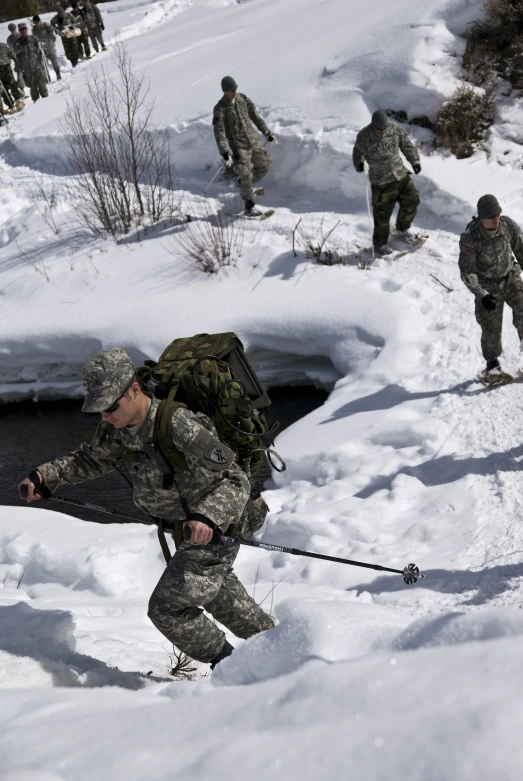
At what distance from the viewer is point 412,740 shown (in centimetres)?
170

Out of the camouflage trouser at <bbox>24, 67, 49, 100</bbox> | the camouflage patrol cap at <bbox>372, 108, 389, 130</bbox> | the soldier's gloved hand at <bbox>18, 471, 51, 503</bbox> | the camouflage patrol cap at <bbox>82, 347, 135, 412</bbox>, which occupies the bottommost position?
the soldier's gloved hand at <bbox>18, 471, 51, 503</bbox>

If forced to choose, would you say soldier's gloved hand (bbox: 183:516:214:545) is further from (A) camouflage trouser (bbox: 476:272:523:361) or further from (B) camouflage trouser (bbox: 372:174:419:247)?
(B) camouflage trouser (bbox: 372:174:419:247)

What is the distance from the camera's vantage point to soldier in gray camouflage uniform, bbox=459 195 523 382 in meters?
6.07

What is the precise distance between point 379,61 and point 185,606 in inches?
425

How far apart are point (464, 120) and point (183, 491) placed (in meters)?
9.40

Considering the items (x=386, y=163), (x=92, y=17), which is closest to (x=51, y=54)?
(x=92, y=17)

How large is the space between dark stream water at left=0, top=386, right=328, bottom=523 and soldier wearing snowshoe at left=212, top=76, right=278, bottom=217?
3250 millimetres

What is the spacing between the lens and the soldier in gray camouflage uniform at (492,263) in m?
6.07

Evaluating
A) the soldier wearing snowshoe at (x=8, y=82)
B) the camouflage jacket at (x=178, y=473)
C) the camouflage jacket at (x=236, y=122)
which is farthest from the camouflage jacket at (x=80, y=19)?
the camouflage jacket at (x=178, y=473)

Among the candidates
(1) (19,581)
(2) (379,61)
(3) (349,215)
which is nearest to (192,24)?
(2) (379,61)

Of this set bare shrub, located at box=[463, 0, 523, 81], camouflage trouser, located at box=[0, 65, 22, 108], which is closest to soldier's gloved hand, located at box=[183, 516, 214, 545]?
bare shrub, located at box=[463, 0, 523, 81]

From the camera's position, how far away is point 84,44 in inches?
751

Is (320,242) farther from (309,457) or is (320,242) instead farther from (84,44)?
(84,44)

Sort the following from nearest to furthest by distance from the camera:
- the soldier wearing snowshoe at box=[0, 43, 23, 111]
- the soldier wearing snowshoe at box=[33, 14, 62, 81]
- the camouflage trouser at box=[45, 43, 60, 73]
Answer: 1. the soldier wearing snowshoe at box=[0, 43, 23, 111]
2. the soldier wearing snowshoe at box=[33, 14, 62, 81]
3. the camouflage trouser at box=[45, 43, 60, 73]
